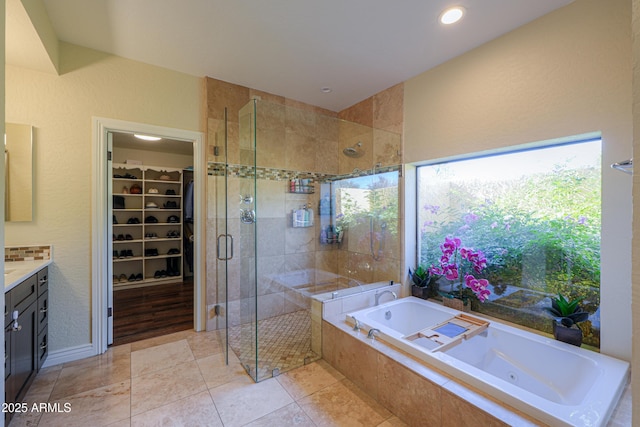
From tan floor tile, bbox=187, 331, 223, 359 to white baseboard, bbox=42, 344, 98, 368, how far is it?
0.79 meters

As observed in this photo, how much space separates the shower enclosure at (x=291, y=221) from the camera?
2518 mm

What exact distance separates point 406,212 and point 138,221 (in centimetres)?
451

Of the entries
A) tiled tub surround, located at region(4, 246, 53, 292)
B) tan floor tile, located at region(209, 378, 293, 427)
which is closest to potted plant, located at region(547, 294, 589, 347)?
tan floor tile, located at region(209, 378, 293, 427)

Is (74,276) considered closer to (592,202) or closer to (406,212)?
(406,212)

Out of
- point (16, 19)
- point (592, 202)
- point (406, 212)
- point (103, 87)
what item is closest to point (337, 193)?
point (406, 212)

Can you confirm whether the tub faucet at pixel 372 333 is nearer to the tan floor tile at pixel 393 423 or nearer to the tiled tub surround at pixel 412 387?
the tiled tub surround at pixel 412 387

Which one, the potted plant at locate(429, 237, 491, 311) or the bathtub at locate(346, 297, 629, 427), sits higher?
the potted plant at locate(429, 237, 491, 311)

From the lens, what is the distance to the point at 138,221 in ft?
15.4

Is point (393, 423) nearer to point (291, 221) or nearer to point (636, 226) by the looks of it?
point (636, 226)

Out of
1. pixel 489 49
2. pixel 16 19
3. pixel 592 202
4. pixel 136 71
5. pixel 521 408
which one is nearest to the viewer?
pixel 521 408

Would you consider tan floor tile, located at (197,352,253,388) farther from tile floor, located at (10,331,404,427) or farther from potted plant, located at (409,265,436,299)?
potted plant, located at (409,265,436,299)

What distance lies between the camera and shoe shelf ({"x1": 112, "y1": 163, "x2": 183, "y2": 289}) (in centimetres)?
453

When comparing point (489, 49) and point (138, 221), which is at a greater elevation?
point (489, 49)

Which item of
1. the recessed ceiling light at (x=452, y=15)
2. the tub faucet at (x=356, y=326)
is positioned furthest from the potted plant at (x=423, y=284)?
the recessed ceiling light at (x=452, y=15)
